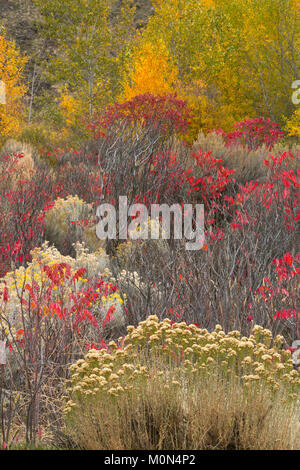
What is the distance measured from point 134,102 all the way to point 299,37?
886cm

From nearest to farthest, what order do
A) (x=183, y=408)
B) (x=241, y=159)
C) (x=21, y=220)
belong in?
(x=183, y=408) < (x=21, y=220) < (x=241, y=159)

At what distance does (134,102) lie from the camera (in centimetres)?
1222

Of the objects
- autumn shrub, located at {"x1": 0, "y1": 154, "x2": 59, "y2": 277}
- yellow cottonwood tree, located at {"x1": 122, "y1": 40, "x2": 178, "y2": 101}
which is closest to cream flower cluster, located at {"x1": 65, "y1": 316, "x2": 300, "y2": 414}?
autumn shrub, located at {"x1": 0, "y1": 154, "x2": 59, "y2": 277}

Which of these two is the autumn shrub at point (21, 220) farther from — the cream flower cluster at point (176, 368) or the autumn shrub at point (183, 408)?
the autumn shrub at point (183, 408)

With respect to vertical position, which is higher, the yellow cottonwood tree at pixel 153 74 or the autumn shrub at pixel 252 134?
the yellow cottonwood tree at pixel 153 74

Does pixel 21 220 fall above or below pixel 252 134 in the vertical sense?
below

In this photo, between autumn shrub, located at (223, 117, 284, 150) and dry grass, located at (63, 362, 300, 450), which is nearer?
dry grass, located at (63, 362, 300, 450)

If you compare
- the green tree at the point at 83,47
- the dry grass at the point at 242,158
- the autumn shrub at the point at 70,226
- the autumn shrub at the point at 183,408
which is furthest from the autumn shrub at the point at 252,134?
the autumn shrub at the point at 183,408

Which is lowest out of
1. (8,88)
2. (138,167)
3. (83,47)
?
Result: (138,167)

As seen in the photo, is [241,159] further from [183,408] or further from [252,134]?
[183,408]

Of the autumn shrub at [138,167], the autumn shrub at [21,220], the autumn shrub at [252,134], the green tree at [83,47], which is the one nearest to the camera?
the autumn shrub at [21,220]

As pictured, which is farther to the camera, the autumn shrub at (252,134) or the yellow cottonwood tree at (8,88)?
the yellow cottonwood tree at (8,88)

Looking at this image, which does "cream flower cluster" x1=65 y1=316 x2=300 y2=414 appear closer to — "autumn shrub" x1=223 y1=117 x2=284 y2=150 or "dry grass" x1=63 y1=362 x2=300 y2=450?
"dry grass" x1=63 y1=362 x2=300 y2=450

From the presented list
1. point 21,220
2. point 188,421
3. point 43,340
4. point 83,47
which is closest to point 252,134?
point 21,220
